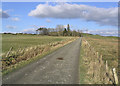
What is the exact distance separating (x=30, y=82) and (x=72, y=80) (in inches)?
101

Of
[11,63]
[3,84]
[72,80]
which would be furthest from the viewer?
[11,63]

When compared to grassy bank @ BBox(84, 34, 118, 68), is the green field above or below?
above

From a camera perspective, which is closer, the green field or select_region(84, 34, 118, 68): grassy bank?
select_region(84, 34, 118, 68): grassy bank

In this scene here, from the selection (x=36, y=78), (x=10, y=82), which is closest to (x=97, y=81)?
(x=36, y=78)

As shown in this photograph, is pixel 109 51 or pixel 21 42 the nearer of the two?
pixel 109 51

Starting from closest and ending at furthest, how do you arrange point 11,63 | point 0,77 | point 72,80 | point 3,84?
1. point 3,84
2. point 72,80
3. point 0,77
4. point 11,63

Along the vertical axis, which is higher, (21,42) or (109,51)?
(21,42)

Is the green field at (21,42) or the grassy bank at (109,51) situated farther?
the green field at (21,42)

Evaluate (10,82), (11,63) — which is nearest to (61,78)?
(10,82)

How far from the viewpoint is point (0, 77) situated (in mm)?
7082

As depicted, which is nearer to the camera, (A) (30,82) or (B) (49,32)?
(A) (30,82)

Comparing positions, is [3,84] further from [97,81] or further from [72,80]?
[97,81]

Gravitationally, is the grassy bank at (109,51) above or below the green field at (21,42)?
below

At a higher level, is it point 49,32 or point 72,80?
point 49,32
